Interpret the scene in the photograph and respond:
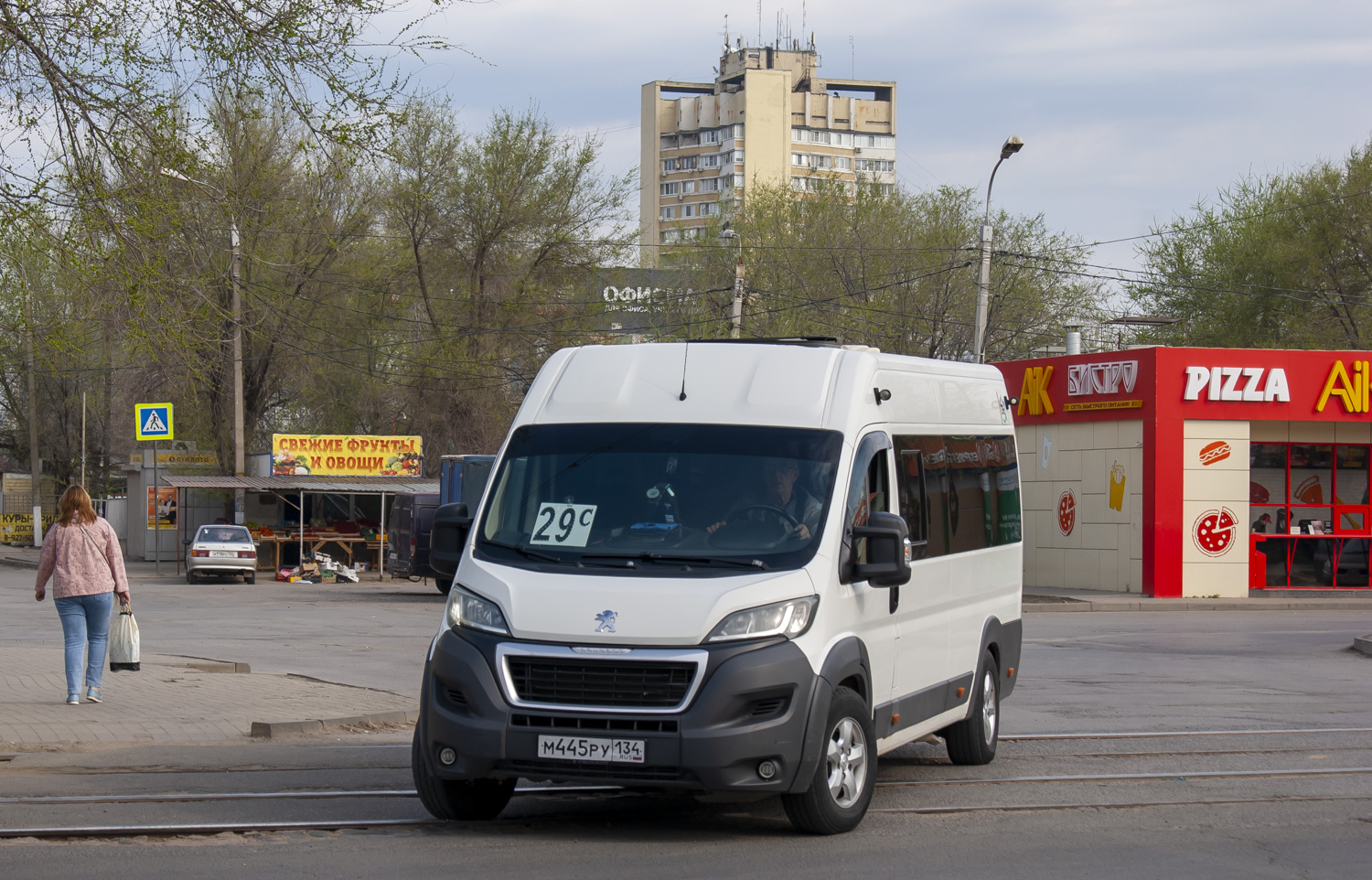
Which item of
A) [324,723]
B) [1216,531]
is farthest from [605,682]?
[1216,531]

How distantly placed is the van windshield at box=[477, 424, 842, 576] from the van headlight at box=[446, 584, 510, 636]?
26cm

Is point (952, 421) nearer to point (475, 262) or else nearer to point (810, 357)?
point (810, 357)

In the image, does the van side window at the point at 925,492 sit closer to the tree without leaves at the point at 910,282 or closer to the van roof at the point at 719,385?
the van roof at the point at 719,385

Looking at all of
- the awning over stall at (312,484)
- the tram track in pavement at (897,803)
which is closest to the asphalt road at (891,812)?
the tram track in pavement at (897,803)

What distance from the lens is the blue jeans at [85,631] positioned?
11086mm

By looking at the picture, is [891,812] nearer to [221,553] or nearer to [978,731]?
[978,731]

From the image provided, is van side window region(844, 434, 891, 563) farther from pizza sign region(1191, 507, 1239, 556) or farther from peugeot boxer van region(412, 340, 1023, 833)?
pizza sign region(1191, 507, 1239, 556)

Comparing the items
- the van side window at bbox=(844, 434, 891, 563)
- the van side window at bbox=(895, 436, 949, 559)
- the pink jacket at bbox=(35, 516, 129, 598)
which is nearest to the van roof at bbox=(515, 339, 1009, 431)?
the van side window at bbox=(844, 434, 891, 563)

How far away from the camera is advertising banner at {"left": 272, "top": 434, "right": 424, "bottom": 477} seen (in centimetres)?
3791

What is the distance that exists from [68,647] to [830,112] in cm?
12683

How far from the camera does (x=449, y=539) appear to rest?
7.30m

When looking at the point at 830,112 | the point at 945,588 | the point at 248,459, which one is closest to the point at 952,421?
the point at 945,588

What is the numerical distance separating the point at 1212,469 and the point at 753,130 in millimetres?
99291

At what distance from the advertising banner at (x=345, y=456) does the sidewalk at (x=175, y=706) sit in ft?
79.5
